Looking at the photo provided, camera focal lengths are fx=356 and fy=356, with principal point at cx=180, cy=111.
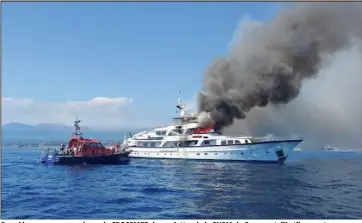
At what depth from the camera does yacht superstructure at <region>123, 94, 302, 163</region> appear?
51938 millimetres

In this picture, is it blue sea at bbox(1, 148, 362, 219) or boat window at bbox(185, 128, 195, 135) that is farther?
boat window at bbox(185, 128, 195, 135)

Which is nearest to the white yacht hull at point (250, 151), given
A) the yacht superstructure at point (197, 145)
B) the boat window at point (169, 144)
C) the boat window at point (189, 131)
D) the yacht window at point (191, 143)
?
the yacht superstructure at point (197, 145)

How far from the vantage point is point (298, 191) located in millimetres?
27047

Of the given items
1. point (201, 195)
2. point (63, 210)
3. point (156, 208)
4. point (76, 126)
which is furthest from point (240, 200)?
point (76, 126)

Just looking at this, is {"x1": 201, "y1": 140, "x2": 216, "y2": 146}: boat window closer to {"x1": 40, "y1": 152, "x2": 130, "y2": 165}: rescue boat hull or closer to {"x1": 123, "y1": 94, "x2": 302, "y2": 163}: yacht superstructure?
{"x1": 123, "y1": 94, "x2": 302, "y2": 163}: yacht superstructure

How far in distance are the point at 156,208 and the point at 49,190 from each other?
1209 centimetres

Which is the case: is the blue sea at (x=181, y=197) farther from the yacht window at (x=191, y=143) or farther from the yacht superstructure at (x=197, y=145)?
the yacht window at (x=191, y=143)

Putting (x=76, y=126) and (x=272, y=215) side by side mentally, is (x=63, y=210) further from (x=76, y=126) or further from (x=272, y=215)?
(x=76, y=126)

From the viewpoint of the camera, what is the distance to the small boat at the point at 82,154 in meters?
50.5

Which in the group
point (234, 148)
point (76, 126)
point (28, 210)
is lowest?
point (28, 210)

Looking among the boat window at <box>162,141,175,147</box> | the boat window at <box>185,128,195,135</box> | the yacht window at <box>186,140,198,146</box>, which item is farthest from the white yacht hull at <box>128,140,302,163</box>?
the boat window at <box>162,141,175,147</box>

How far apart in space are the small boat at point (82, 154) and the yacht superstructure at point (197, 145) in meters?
7.76

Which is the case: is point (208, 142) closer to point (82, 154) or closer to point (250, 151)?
point (250, 151)

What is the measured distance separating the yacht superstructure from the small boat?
7760mm
